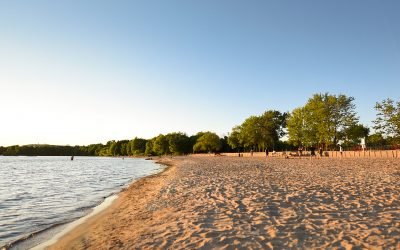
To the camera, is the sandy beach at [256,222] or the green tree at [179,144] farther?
the green tree at [179,144]

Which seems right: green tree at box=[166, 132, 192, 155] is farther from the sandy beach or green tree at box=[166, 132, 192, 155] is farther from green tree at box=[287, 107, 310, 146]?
the sandy beach

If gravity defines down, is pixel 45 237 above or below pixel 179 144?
below

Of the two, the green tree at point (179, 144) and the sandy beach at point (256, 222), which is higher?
the green tree at point (179, 144)

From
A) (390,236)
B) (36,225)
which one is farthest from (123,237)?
(390,236)

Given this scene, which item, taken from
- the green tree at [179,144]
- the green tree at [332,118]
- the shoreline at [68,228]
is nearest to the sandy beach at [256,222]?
the shoreline at [68,228]

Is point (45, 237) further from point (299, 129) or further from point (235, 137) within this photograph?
point (235, 137)

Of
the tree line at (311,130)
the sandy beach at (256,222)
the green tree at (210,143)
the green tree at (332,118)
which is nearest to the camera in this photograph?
the sandy beach at (256,222)

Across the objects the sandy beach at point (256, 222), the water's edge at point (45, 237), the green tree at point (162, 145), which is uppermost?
the green tree at point (162, 145)

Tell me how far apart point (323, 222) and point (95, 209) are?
A: 36.1 feet

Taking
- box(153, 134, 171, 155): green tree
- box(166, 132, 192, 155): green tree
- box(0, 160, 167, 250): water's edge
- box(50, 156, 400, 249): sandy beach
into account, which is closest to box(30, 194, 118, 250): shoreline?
box(0, 160, 167, 250): water's edge

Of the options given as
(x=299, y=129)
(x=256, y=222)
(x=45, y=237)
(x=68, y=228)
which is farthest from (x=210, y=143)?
(x=256, y=222)

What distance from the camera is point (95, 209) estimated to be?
15227 mm

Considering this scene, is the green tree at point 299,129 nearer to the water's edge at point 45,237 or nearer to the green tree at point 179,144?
the water's edge at point 45,237

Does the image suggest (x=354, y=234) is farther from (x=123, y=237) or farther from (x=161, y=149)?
(x=161, y=149)
